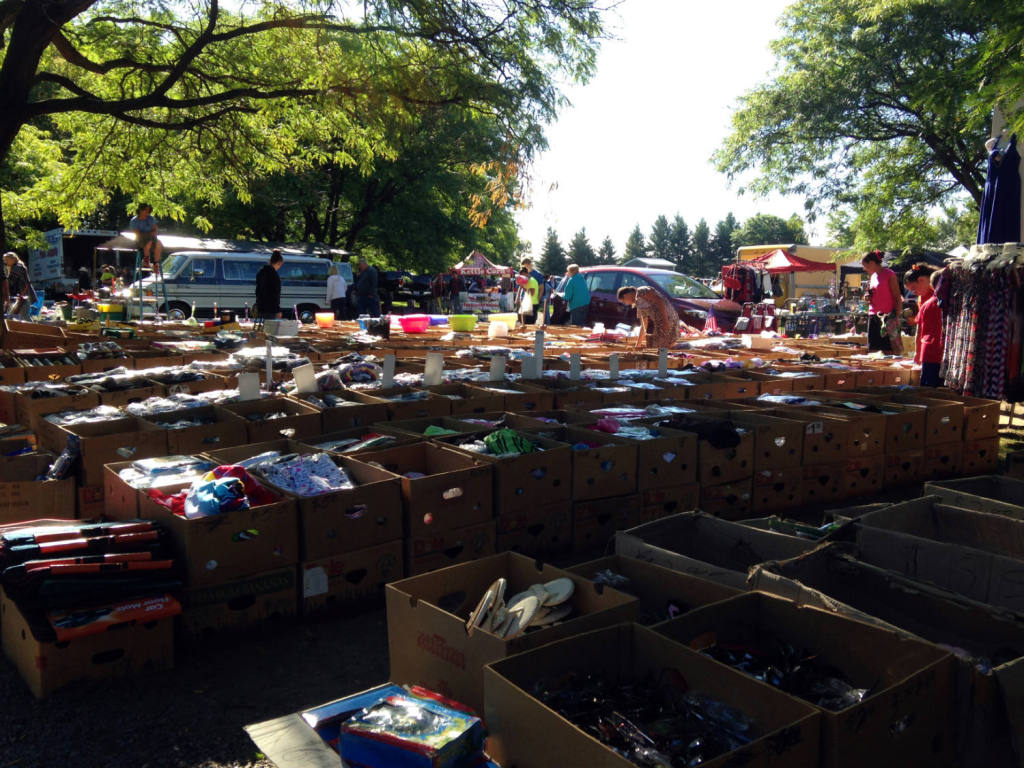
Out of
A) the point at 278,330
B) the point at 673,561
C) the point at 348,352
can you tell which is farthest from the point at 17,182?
the point at 673,561

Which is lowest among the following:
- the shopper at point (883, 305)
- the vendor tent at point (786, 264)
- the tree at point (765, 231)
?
the shopper at point (883, 305)

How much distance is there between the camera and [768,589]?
2547 mm

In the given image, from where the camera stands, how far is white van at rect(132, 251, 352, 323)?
777 inches

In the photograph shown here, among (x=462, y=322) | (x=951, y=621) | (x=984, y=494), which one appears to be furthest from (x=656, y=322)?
(x=951, y=621)

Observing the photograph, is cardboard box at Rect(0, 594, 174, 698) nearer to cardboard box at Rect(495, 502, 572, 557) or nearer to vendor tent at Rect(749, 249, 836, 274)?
cardboard box at Rect(495, 502, 572, 557)

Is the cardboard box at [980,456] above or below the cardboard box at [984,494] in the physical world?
below

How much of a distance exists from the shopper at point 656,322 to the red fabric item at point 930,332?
3118 millimetres

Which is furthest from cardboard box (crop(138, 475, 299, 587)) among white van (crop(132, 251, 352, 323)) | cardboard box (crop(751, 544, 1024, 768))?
white van (crop(132, 251, 352, 323))

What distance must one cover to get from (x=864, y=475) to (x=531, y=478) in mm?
2764

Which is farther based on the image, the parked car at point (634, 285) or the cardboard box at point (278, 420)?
the parked car at point (634, 285)

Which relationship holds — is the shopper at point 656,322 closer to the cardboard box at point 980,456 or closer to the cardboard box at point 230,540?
the cardboard box at point 980,456

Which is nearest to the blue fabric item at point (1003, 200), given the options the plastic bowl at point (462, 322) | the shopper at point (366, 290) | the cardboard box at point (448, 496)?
the cardboard box at point (448, 496)

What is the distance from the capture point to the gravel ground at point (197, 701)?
2461 mm

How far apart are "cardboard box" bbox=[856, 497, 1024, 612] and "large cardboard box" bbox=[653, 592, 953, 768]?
0.66 m
